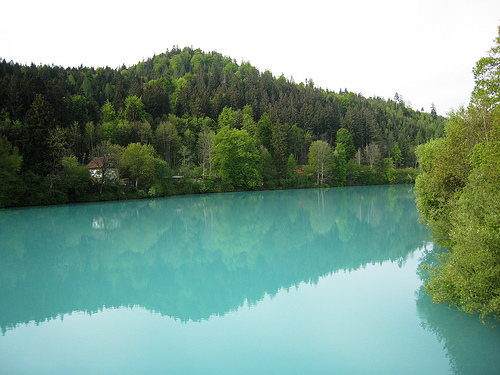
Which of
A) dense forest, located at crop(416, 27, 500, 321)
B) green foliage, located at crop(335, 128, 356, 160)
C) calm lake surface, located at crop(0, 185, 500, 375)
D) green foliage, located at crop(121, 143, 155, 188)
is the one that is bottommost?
calm lake surface, located at crop(0, 185, 500, 375)

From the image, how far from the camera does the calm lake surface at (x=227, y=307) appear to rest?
27.1 ft

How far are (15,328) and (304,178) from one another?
60.3 metres

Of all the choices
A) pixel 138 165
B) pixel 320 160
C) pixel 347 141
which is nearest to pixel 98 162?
pixel 138 165

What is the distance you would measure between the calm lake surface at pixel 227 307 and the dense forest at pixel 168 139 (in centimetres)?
1629

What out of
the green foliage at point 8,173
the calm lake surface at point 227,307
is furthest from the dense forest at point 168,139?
the calm lake surface at point 227,307

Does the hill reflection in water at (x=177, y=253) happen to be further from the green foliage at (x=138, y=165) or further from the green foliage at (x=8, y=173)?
the green foliage at (x=138, y=165)

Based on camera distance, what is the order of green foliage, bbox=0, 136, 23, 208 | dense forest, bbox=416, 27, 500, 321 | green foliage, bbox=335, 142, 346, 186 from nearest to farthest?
1. dense forest, bbox=416, 27, 500, 321
2. green foliage, bbox=0, 136, 23, 208
3. green foliage, bbox=335, 142, 346, 186

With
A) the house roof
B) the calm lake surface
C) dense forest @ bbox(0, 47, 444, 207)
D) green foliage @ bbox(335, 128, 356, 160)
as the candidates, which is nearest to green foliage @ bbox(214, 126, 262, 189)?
dense forest @ bbox(0, 47, 444, 207)

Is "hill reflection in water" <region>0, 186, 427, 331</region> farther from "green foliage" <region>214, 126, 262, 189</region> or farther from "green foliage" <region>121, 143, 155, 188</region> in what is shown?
"green foliage" <region>214, 126, 262, 189</region>

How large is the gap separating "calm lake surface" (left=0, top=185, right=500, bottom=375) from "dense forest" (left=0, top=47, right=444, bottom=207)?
53.4 ft

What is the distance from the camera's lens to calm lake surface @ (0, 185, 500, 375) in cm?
825

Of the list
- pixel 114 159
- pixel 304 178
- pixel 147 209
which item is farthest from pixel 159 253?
pixel 304 178

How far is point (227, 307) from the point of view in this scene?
11.5 metres

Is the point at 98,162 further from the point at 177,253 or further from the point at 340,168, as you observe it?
the point at 340,168
